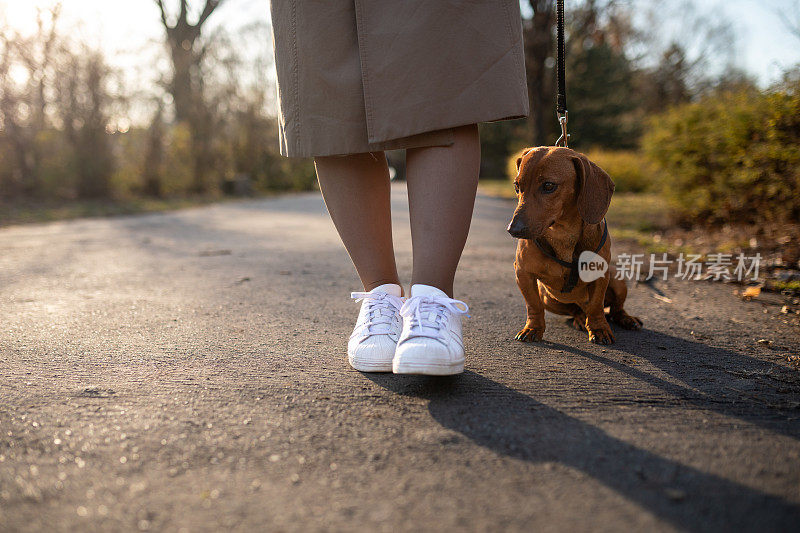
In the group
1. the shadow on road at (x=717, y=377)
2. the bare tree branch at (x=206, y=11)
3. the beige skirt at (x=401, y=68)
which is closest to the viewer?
the shadow on road at (x=717, y=377)

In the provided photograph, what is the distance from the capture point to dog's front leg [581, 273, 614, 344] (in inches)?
92.2

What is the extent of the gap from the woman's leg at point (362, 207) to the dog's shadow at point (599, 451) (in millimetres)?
440

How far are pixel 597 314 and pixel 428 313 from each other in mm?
874

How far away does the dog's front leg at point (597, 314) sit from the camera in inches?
92.2

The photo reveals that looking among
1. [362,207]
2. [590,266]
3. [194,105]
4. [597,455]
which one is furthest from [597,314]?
[194,105]

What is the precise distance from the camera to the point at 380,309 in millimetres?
2037

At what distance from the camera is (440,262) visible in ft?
Answer: 6.47

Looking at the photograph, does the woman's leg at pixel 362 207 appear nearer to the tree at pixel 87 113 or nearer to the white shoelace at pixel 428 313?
the white shoelace at pixel 428 313

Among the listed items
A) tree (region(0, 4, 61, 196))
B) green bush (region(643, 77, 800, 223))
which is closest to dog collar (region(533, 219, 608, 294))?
green bush (region(643, 77, 800, 223))

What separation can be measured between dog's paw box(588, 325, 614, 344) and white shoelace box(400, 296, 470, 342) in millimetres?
692

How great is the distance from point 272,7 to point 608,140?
2608 centimetres

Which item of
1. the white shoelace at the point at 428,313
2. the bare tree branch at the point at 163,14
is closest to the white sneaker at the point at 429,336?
the white shoelace at the point at 428,313

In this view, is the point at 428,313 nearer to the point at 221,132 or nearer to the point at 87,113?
the point at 87,113

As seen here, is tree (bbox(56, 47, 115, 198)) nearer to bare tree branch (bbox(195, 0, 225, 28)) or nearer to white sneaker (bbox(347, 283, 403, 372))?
bare tree branch (bbox(195, 0, 225, 28))
